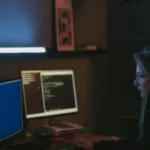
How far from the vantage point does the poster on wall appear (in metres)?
3.06

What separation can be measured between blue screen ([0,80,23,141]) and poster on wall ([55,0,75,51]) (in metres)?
0.69

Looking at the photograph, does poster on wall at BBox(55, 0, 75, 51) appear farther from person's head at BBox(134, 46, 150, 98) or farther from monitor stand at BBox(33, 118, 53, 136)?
person's head at BBox(134, 46, 150, 98)

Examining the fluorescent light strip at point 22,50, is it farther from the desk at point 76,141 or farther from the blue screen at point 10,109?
the desk at point 76,141

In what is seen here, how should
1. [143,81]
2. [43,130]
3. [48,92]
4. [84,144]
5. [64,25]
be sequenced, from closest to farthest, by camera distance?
1. [84,144]
2. [143,81]
3. [43,130]
4. [48,92]
5. [64,25]

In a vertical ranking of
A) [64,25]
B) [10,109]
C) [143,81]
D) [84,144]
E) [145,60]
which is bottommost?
[84,144]

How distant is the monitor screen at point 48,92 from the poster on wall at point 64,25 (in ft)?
0.87

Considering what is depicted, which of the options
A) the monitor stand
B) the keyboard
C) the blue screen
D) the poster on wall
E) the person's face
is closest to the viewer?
the blue screen

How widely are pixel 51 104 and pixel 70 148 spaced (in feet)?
1.86

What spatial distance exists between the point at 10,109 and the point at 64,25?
97 centimetres

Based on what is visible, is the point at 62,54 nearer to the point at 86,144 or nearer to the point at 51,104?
the point at 51,104

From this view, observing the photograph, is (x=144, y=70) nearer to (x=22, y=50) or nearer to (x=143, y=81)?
(x=143, y=81)

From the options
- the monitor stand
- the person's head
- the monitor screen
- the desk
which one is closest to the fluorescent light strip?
the monitor screen

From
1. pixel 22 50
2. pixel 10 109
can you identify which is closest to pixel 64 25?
pixel 22 50

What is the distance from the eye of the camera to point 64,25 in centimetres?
312
